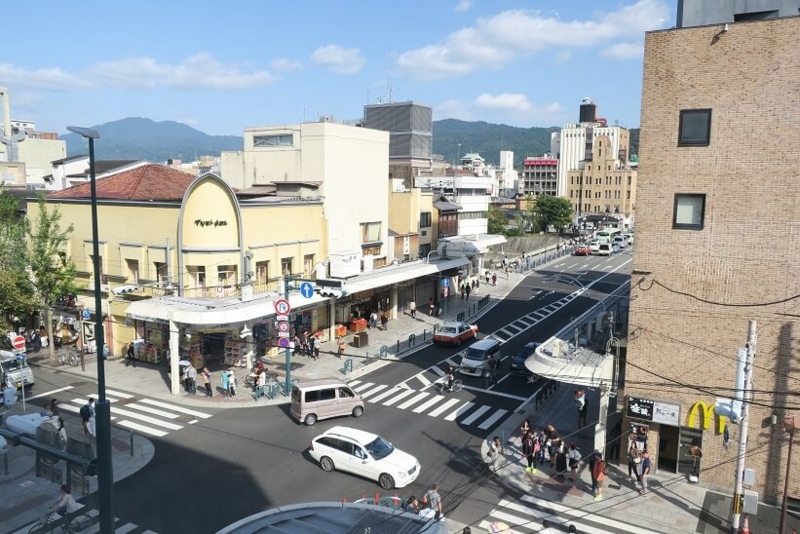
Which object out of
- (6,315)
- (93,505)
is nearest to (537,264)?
(6,315)

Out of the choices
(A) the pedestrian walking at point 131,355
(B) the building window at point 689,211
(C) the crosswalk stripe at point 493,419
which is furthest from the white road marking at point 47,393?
(B) the building window at point 689,211

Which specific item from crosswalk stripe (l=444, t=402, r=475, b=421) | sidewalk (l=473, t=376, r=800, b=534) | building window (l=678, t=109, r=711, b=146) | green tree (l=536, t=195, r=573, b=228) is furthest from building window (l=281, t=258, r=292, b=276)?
green tree (l=536, t=195, r=573, b=228)

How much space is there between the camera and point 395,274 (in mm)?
42156

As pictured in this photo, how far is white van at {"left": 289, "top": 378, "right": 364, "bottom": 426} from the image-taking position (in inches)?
1022

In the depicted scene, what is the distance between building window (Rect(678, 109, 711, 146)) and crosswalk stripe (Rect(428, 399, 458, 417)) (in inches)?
609

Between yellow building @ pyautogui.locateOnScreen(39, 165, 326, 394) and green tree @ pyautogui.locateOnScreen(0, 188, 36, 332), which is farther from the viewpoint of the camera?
yellow building @ pyautogui.locateOnScreen(39, 165, 326, 394)

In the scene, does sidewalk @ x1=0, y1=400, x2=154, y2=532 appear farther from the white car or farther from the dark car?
the dark car

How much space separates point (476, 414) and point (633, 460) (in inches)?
342

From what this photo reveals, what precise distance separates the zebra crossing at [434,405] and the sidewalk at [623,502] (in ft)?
11.8

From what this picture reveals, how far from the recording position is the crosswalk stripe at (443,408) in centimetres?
2801

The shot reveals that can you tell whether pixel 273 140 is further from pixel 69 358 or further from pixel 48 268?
pixel 69 358

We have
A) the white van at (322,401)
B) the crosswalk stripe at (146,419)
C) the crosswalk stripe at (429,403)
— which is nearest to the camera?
the crosswalk stripe at (146,419)

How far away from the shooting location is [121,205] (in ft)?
115

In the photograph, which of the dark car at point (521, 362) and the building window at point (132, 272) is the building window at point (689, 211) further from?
the building window at point (132, 272)
